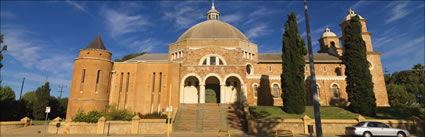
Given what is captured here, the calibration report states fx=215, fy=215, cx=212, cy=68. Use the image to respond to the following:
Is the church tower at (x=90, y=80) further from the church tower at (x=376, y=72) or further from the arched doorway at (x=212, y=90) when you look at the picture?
the church tower at (x=376, y=72)

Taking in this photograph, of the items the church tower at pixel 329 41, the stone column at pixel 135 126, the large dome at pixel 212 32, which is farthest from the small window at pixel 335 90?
the stone column at pixel 135 126

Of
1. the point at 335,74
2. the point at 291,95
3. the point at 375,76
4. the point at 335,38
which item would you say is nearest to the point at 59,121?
the point at 291,95

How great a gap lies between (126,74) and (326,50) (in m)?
39.8

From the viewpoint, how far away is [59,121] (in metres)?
20.0

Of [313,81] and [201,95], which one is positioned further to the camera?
[201,95]

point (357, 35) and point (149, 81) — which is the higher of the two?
point (357, 35)

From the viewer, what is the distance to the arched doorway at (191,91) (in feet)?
98.9

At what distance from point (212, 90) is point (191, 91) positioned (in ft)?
9.83

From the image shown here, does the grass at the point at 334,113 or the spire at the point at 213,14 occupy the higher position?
the spire at the point at 213,14

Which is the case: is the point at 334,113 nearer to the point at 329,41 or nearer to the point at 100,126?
the point at 100,126

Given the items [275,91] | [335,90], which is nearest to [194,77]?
[275,91]

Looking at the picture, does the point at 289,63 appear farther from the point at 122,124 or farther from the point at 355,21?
the point at 122,124

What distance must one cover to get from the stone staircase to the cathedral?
234 centimetres

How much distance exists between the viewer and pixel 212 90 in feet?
101
